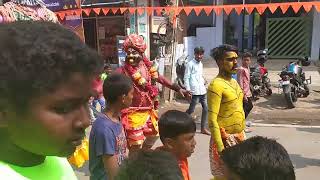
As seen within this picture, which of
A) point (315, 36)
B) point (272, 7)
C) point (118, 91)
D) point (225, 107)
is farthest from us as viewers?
point (315, 36)

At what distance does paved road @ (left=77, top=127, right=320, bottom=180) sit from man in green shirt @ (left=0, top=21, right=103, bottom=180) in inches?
149

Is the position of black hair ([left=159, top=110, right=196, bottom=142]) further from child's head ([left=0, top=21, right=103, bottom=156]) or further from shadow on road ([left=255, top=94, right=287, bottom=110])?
shadow on road ([left=255, top=94, right=287, bottom=110])

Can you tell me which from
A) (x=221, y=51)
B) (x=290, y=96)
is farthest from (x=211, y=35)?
(x=221, y=51)

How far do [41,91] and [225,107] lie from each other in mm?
2509

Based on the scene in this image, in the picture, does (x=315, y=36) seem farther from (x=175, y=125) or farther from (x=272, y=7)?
(x=175, y=125)

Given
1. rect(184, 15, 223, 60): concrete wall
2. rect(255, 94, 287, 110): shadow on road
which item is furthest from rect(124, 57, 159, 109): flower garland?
rect(184, 15, 223, 60): concrete wall

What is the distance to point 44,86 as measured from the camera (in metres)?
0.75

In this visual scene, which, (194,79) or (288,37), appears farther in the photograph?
(288,37)

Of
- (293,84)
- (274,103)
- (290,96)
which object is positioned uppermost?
(293,84)

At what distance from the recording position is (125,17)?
966 centimetres

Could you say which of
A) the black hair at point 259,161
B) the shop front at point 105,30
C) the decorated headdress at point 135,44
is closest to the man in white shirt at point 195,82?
the decorated headdress at point 135,44

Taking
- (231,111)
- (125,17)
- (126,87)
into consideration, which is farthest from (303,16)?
(126,87)

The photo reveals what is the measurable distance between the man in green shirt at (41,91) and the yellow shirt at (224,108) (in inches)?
91.2

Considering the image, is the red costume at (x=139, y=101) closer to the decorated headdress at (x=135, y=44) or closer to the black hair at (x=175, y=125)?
the decorated headdress at (x=135, y=44)
